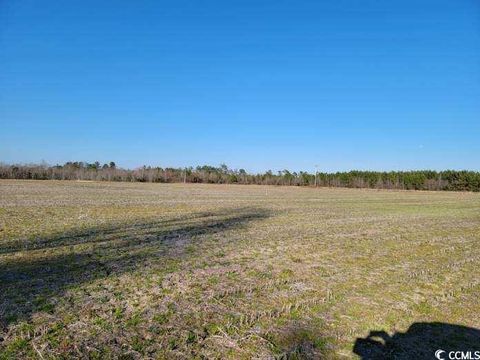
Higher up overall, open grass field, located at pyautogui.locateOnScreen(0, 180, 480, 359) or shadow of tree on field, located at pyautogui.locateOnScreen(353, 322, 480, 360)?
open grass field, located at pyautogui.locateOnScreen(0, 180, 480, 359)

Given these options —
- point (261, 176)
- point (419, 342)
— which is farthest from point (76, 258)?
point (261, 176)

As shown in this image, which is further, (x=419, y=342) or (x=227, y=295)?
(x=227, y=295)

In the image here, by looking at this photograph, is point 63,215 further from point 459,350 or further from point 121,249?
point 459,350

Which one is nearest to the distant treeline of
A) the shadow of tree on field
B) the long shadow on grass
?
the long shadow on grass

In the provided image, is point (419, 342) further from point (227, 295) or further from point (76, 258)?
point (76, 258)

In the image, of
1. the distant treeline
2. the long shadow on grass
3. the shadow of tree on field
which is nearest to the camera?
the shadow of tree on field

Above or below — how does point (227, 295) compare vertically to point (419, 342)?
above

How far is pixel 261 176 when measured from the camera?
143500 millimetres

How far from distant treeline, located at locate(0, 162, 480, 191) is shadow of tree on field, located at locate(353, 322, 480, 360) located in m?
116

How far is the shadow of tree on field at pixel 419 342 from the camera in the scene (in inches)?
200

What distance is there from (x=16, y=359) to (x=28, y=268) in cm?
483

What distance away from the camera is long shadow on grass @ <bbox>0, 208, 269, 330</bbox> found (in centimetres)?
664

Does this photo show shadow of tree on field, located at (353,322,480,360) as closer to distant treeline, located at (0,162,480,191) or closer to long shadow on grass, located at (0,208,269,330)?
long shadow on grass, located at (0,208,269,330)

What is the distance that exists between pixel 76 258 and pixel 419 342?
8241mm
